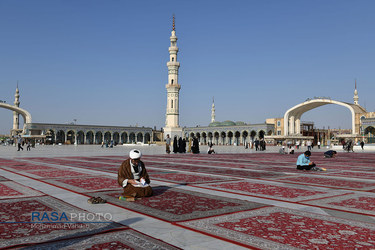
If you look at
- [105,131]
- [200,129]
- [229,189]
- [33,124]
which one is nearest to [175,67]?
[200,129]

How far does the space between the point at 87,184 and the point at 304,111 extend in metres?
46.7

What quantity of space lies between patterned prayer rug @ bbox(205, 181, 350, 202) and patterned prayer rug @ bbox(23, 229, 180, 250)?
2.40m

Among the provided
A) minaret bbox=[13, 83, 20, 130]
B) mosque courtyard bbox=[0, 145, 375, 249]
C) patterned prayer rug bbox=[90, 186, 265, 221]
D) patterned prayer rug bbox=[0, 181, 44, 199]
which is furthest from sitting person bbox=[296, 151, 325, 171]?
minaret bbox=[13, 83, 20, 130]

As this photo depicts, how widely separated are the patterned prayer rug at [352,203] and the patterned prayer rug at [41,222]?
2.56 meters

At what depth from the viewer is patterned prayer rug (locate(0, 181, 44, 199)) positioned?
4466mm

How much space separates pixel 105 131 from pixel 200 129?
17.0 meters

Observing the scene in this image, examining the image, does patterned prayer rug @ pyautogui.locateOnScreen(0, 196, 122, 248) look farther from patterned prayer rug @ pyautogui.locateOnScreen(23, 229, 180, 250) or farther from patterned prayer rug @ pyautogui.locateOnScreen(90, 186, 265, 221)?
patterned prayer rug @ pyautogui.locateOnScreen(90, 186, 265, 221)

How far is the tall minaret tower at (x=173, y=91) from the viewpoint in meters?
50.4

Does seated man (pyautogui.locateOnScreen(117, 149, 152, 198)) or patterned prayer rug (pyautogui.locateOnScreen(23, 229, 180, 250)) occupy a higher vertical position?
seated man (pyautogui.locateOnScreen(117, 149, 152, 198))

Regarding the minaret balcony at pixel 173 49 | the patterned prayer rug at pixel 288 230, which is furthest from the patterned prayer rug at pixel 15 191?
the minaret balcony at pixel 173 49

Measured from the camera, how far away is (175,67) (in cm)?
5031

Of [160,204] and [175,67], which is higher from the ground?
[175,67]

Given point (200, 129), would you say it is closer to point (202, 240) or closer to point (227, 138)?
point (227, 138)

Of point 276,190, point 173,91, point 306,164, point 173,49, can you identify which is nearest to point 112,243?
point 276,190
